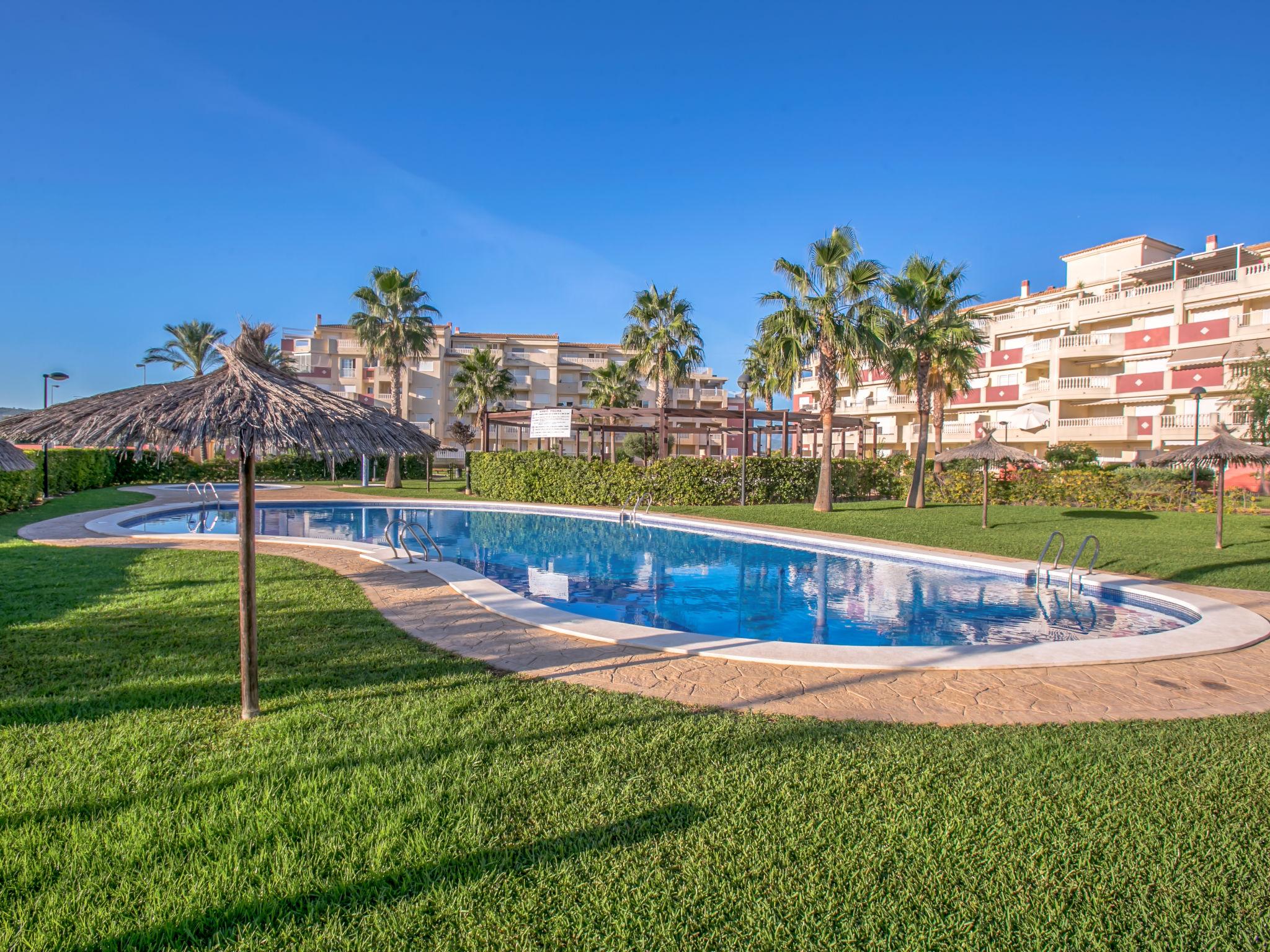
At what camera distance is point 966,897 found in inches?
107

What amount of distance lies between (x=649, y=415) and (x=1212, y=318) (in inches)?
1065

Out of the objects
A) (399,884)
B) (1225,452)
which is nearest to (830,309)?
(1225,452)

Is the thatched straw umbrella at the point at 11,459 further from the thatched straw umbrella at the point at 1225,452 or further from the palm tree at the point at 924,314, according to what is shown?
the thatched straw umbrella at the point at 1225,452

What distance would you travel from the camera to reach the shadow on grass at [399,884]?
2465 mm

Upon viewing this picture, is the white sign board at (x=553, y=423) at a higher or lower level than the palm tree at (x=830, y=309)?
lower

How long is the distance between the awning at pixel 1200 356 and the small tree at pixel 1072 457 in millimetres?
5150

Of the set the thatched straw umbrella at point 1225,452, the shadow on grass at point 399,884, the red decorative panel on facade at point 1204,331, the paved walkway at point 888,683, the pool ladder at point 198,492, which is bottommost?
the paved walkway at point 888,683

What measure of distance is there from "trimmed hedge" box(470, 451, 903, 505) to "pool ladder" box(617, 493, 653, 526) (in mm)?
163

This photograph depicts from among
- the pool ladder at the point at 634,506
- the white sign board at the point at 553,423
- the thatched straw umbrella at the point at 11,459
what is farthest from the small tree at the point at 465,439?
the thatched straw umbrella at the point at 11,459

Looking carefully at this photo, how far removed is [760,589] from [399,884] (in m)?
8.78

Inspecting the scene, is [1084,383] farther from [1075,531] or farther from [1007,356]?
[1075,531]

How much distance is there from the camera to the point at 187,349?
118 ft

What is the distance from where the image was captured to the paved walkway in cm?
475

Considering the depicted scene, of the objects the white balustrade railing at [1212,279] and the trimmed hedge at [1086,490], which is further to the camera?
the white balustrade railing at [1212,279]
